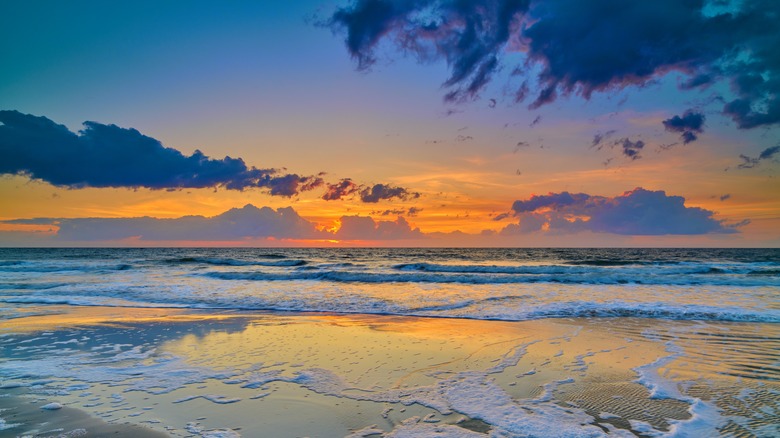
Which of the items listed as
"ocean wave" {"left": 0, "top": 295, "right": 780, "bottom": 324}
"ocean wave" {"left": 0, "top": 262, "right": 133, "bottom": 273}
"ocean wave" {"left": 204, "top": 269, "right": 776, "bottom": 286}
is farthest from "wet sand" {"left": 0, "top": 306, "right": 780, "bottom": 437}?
"ocean wave" {"left": 0, "top": 262, "right": 133, "bottom": 273}

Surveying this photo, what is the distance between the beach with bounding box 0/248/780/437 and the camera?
501cm

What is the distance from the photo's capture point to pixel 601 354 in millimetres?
8422

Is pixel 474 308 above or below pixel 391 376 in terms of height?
below

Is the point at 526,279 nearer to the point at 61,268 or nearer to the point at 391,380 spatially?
the point at 391,380

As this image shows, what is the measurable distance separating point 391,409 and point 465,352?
351 centimetres

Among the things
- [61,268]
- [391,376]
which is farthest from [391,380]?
[61,268]

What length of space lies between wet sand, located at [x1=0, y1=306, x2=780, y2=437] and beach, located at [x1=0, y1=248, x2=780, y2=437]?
33 millimetres

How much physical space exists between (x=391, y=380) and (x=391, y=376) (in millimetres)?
204

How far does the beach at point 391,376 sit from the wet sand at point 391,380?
0.03m

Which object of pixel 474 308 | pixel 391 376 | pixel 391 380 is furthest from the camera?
pixel 474 308

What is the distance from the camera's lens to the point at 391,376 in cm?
690

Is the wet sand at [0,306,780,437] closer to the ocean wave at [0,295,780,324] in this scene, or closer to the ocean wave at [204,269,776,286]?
the ocean wave at [0,295,780,324]

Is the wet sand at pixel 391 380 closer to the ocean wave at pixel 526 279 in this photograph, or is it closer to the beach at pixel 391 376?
the beach at pixel 391 376

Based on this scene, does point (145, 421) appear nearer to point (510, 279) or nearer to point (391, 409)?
point (391, 409)
